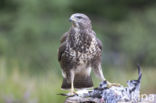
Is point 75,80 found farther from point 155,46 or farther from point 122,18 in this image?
point 122,18

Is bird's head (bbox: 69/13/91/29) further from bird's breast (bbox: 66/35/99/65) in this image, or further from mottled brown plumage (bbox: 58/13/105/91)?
bird's breast (bbox: 66/35/99/65)

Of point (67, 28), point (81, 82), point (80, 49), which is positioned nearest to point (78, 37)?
point (80, 49)

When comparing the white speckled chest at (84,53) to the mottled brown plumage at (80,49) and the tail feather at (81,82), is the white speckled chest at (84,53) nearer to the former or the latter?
the mottled brown plumage at (80,49)

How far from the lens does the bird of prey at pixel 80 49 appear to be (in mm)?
6828

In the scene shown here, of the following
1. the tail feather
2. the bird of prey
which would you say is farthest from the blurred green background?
the bird of prey

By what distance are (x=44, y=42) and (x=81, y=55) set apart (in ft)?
24.5

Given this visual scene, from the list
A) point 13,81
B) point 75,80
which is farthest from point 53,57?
point 75,80

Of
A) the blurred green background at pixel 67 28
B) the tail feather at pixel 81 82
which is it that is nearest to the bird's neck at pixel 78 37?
the tail feather at pixel 81 82

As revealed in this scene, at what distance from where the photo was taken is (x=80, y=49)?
683 cm

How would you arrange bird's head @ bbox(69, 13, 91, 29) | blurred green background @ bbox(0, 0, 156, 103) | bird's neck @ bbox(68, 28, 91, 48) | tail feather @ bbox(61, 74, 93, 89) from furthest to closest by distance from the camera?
blurred green background @ bbox(0, 0, 156, 103), tail feather @ bbox(61, 74, 93, 89), bird's neck @ bbox(68, 28, 91, 48), bird's head @ bbox(69, 13, 91, 29)

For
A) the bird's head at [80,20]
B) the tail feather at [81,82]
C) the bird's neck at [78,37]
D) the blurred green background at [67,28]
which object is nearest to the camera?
the bird's head at [80,20]

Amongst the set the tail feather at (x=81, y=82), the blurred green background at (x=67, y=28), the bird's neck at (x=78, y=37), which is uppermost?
the blurred green background at (x=67, y=28)

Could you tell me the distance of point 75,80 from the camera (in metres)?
7.16

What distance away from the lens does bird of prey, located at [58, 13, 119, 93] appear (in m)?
6.83
